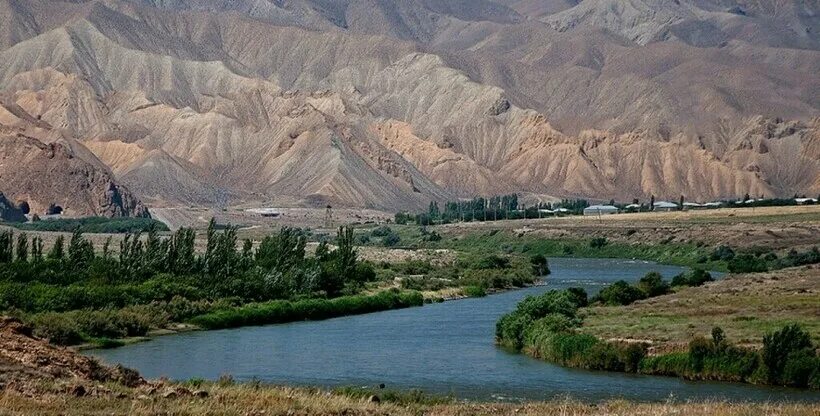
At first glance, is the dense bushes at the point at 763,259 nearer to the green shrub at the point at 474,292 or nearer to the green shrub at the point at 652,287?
the green shrub at the point at 474,292

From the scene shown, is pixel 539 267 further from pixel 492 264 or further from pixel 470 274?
pixel 470 274

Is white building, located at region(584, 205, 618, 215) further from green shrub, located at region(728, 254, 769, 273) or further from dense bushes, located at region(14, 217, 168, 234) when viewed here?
green shrub, located at region(728, 254, 769, 273)

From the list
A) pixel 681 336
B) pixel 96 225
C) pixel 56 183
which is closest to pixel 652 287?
pixel 681 336

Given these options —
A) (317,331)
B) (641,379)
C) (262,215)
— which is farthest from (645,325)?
(262,215)

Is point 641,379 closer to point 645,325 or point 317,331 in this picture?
point 645,325

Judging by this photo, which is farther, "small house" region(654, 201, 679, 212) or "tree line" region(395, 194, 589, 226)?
"small house" region(654, 201, 679, 212)

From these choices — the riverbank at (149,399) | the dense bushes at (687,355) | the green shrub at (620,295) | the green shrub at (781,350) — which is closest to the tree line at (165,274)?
the green shrub at (620,295)

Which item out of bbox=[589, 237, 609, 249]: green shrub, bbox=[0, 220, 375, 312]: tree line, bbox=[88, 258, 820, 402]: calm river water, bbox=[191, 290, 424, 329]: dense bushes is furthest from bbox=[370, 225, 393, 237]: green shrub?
bbox=[88, 258, 820, 402]: calm river water
